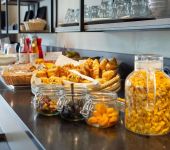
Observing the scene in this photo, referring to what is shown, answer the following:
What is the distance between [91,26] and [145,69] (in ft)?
1.74

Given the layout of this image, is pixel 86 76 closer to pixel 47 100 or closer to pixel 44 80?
pixel 44 80

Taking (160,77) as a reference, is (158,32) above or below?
above

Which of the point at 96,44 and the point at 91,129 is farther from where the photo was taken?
the point at 96,44

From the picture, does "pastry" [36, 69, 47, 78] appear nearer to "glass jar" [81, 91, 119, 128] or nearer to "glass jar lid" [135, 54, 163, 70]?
"glass jar" [81, 91, 119, 128]

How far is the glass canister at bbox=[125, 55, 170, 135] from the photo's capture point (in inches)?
33.1

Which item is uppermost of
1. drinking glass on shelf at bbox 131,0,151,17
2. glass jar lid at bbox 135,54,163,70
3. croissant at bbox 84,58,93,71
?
drinking glass on shelf at bbox 131,0,151,17

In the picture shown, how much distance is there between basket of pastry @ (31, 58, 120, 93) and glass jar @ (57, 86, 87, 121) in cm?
16

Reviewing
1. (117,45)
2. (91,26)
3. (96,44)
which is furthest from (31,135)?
(96,44)

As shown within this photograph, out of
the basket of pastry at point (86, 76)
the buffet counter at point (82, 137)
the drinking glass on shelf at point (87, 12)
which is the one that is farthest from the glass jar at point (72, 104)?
the drinking glass on shelf at point (87, 12)

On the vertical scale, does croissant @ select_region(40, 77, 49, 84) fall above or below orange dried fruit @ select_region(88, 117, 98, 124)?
above

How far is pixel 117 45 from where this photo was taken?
1795mm

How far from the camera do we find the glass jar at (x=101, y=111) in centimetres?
92

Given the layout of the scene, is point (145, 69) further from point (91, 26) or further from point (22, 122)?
point (91, 26)

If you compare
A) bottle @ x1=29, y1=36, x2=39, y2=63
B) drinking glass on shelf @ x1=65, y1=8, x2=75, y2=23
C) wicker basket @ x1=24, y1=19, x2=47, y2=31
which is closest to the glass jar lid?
drinking glass on shelf @ x1=65, y1=8, x2=75, y2=23
